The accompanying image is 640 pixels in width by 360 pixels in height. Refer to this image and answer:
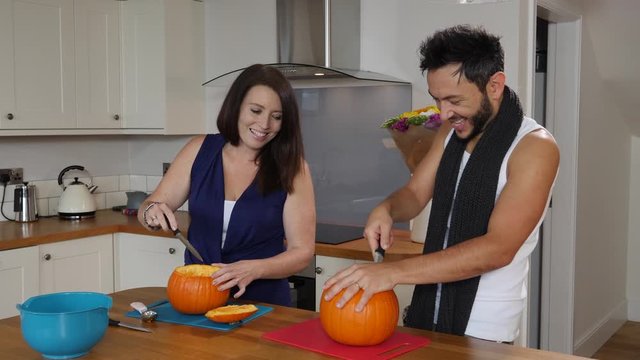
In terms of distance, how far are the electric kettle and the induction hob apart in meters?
1.25

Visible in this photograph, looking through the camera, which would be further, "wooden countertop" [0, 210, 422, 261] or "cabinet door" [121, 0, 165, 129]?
"cabinet door" [121, 0, 165, 129]

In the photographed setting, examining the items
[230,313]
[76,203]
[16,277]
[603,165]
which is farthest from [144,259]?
[603,165]

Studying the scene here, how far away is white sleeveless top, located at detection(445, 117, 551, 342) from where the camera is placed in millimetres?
1728

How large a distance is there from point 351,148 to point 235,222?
162 cm

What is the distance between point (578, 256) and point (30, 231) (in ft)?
9.45

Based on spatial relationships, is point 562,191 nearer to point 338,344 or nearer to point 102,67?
point 102,67

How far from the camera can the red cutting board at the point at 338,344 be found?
4.87 feet

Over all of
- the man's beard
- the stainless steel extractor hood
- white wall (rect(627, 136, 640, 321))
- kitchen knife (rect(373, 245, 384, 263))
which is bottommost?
white wall (rect(627, 136, 640, 321))

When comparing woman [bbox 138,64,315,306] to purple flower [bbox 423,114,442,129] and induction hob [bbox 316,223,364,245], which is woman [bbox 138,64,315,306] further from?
induction hob [bbox 316,223,364,245]

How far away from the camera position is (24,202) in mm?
3668

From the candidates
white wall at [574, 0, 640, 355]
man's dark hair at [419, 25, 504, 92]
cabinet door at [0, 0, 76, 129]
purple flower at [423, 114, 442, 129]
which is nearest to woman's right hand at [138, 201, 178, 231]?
man's dark hair at [419, 25, 504, 92]

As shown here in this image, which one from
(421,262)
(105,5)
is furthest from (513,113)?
(105,5)

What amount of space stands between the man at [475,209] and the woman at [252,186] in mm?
344

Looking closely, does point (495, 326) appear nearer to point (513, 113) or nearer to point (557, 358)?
point (557, 358)
